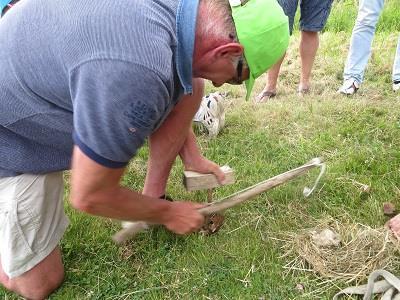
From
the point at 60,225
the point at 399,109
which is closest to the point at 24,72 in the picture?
the point at 60,225

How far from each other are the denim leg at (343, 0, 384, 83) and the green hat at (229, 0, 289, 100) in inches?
105

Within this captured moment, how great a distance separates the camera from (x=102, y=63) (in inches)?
58.9

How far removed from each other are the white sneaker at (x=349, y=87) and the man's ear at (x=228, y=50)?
2791 mm

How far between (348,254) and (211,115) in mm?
1557

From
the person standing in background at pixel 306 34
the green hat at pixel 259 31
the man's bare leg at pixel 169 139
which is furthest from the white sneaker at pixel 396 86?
the green hat at pixel 259 31

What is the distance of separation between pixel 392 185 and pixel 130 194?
66.5 inches

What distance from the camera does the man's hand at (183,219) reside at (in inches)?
83.9

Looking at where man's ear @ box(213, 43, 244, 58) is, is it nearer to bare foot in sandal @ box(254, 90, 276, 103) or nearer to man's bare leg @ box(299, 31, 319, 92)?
bare foot in sandal @ box(254, 90, 276, 103)

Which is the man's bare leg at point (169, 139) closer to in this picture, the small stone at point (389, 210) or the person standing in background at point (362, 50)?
the small stone at point (389, 210)

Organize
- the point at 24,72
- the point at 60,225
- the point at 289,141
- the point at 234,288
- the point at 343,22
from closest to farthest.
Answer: the point at 24,72, the point at 234,288, the point at 60,225, the point at 289,141, the point at 343,22

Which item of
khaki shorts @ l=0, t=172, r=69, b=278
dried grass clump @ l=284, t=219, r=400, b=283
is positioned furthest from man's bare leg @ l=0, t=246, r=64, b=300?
dried grass clump @ l=284, t=219, r=400, b=283

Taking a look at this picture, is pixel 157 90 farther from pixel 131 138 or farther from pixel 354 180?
pixel 354 180

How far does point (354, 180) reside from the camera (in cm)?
285

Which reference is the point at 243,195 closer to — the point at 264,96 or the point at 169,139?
the point at 169,139
